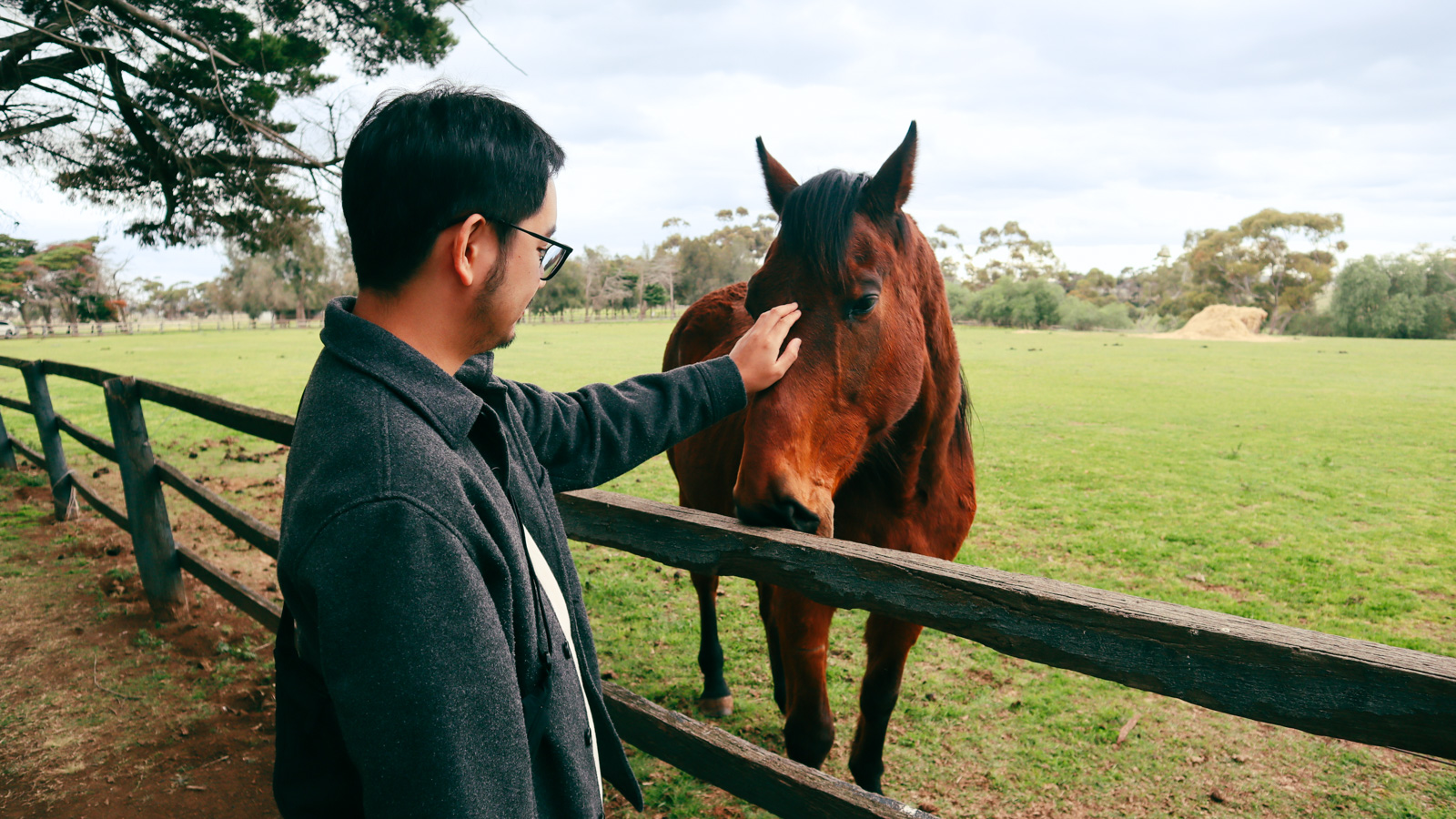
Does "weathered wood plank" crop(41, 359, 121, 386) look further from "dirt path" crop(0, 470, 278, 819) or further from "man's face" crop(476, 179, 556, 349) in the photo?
"man's face" crop(476, 179, 556, 349)

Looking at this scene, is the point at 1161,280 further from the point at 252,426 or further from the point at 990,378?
the point at 252,426

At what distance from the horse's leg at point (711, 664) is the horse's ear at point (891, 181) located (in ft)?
7.30

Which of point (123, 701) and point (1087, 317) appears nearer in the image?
point (123, 701)

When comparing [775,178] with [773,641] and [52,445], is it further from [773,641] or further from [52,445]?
[52,445]

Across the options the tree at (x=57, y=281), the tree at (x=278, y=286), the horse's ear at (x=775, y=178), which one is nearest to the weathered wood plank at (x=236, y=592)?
the horse's ear at (x=775, y=178)

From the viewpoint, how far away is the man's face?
111 cm

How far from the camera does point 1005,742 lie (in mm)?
3445

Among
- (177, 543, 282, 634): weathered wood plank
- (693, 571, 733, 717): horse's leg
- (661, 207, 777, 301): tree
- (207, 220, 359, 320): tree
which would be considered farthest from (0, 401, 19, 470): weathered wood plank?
(207, 220, 359, 320): tree

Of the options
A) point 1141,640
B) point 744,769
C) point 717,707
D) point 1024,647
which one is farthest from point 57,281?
point 1141,640

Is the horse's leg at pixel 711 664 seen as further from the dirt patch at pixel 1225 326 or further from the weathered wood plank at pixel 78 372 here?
the dirt patch at pixel 1225 326

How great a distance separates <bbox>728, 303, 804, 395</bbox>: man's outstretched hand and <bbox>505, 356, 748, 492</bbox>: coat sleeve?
1.4 inches

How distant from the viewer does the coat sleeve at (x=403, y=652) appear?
2.76ft

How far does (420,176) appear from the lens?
39.6 inches

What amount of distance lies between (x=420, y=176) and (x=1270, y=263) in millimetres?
73307
